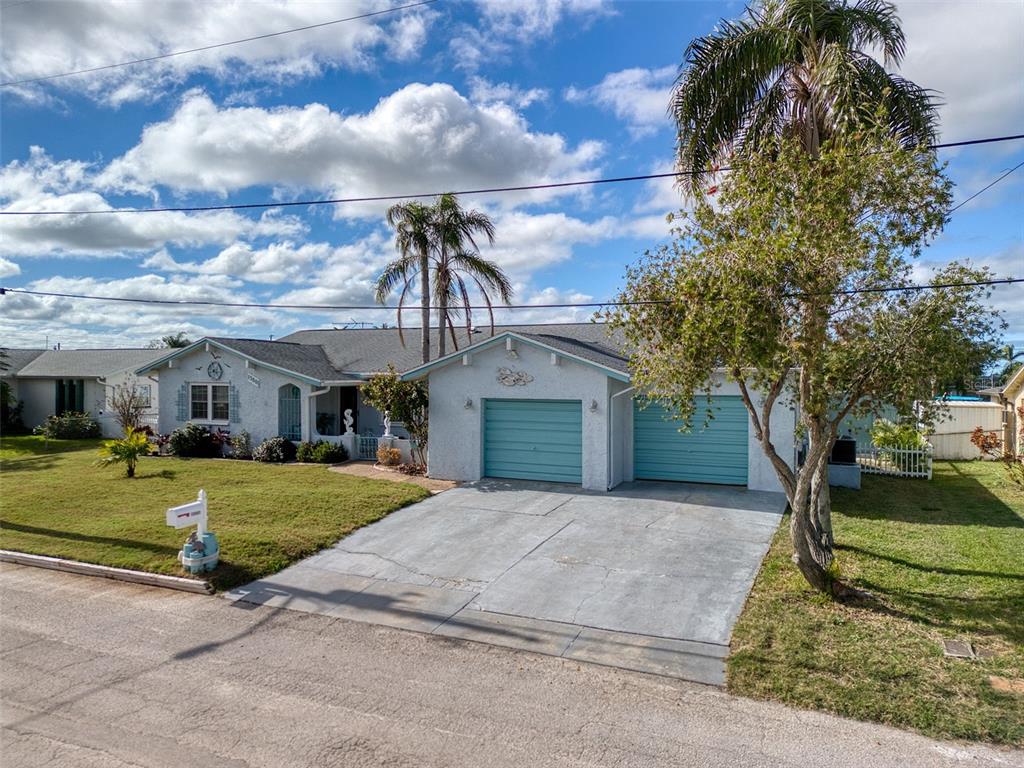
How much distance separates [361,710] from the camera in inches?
213

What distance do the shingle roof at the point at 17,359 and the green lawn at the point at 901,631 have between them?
1292 inches

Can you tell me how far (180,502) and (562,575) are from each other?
838 centimetres

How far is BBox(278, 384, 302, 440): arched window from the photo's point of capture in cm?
2041

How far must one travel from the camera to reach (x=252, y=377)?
20453 millimetres

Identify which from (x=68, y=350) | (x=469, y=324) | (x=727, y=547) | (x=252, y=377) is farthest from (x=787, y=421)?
(x=68, y=350)

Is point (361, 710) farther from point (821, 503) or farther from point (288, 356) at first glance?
point (288, 356)

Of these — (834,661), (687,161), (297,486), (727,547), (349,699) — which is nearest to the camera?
(349,699)

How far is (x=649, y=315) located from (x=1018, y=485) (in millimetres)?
12259

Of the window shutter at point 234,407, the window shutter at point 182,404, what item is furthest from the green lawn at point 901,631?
the window shutter at point 182,404

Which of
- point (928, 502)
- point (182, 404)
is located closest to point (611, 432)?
point (928, 502)

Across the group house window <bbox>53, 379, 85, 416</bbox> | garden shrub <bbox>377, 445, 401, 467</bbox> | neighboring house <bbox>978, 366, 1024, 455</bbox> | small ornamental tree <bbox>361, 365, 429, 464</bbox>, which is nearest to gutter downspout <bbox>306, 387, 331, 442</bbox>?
garden shrub <bbox>377, 445, 401, 467</bbox>

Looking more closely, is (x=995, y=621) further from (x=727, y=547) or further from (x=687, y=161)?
(x=687, y=161)

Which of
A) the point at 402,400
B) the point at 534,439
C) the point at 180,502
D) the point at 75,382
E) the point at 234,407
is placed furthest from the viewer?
the point at 75,382

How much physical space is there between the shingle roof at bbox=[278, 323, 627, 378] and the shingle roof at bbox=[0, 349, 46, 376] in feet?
41.7
